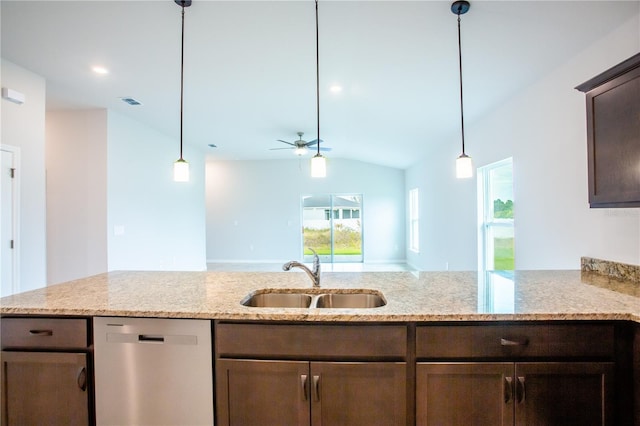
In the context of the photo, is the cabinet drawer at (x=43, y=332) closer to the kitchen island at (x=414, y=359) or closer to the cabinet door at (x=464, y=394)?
the kitchen island at (x=414, y=359)

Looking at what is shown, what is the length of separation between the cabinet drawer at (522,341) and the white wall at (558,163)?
3.38ft

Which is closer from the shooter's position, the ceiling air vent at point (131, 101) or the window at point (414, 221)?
the ceiling air vent at point (131, 101)

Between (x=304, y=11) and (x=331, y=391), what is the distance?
2362 millimetres

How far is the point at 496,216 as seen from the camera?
3695 millimetres

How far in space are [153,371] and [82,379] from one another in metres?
0.34

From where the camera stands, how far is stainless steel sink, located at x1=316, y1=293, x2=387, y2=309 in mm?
1767

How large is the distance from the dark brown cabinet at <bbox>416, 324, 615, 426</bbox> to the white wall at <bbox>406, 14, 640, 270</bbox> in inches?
42.1

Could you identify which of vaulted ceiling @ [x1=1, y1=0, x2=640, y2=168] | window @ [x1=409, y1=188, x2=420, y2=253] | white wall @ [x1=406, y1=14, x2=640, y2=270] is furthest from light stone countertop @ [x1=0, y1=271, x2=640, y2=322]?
window @ [x1=409, y1=188, x2=420, y2=253]

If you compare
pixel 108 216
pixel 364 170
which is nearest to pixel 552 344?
pixel 108 216

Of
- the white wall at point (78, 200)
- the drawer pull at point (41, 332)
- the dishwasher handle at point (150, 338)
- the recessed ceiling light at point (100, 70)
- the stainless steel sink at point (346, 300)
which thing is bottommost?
the dishwasher handle at point (150, 338)

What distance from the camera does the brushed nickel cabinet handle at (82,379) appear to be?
140 cm

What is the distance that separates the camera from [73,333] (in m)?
1.41

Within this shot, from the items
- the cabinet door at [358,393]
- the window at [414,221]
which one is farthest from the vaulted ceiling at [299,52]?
the window at [414,221]

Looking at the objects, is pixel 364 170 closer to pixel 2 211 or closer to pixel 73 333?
pixel 2 211
